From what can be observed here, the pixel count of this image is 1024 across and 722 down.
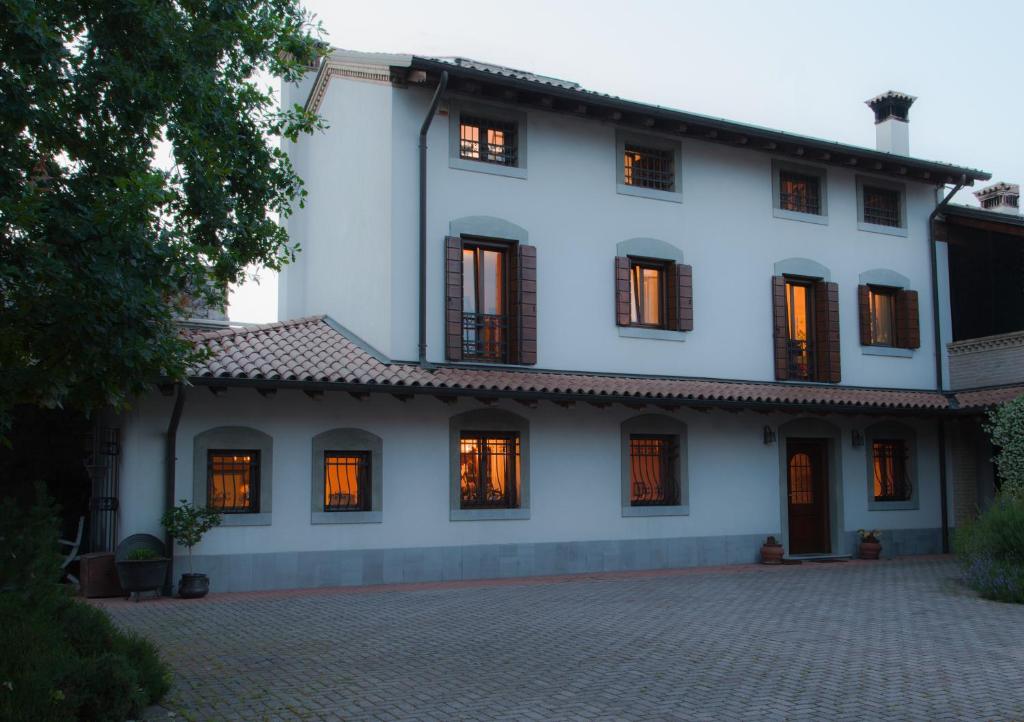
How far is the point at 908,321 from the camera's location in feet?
63.0

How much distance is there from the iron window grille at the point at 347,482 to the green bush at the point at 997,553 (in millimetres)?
8209

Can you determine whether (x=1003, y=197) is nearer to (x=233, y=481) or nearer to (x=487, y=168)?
(x=487, y=168)

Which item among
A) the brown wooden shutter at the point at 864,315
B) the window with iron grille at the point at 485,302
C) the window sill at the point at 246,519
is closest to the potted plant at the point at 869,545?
the brown wooden shutter at the point at 864,315

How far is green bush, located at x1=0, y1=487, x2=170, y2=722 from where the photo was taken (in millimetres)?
5402

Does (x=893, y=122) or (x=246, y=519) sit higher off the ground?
(x=893, y=122)

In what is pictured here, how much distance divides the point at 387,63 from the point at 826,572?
10397 mm

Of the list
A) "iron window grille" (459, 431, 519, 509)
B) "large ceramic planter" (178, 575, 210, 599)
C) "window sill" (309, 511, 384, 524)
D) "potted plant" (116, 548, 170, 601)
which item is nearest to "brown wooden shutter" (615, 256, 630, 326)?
"iron window grille" (459, 431, 519, 509)

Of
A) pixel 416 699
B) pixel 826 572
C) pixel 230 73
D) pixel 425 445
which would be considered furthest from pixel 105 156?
pixel 826 572

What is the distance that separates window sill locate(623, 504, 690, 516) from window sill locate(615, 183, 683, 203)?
5216 mm

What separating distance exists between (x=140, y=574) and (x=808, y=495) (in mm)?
11750

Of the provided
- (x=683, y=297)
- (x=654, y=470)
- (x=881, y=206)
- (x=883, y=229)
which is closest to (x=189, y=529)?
(x=654, y=470)

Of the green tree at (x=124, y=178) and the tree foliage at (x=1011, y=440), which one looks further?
the tree foliage at (x=1011, y=440)

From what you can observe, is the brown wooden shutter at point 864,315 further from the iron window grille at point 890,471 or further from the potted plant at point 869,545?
the potted plant at point 869,545

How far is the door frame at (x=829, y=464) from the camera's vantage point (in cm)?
1755
